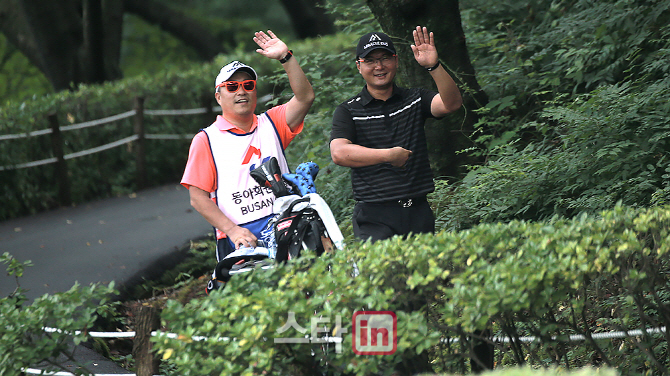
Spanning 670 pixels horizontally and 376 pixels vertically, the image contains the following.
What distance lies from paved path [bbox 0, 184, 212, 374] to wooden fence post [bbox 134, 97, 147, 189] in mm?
788

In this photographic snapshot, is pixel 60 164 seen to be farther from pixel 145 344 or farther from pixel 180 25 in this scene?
pixel 180 25

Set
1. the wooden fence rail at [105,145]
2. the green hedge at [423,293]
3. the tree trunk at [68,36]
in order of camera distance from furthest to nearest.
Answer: the tree trunk at [68,36], the wooden fence rail at [105,145], the green hedge at [423,293]

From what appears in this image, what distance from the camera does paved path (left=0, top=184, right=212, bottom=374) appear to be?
8.09 m

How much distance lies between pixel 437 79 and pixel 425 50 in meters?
0.23

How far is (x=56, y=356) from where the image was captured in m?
3.91

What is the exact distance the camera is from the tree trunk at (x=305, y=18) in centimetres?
2491

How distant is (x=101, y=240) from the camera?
987 centimetres

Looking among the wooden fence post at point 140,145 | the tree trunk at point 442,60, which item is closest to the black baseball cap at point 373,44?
the tree trunk at point 442,60

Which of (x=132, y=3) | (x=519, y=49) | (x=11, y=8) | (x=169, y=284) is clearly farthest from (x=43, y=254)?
(x=132, y=3)

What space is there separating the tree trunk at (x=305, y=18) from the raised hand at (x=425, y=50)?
68.6ft

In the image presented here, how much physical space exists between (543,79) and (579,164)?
5.58 ft

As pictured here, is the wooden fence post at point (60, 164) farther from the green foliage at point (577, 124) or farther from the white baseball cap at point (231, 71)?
the white baseball cap at point (231, 71)

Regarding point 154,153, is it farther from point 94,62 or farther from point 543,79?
point 543,79

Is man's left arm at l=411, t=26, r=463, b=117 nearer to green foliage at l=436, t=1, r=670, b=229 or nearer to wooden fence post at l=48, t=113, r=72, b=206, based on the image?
green foliage at l=436, t=1, r=670, b=229
